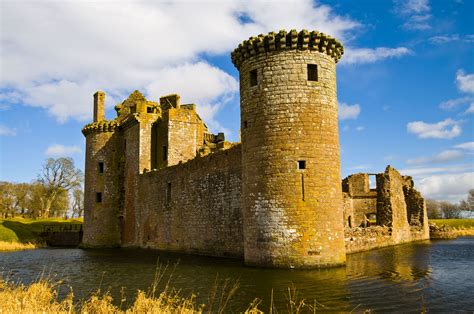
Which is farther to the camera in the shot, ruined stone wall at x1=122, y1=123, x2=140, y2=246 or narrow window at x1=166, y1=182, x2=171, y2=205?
ruined stone wall at x1=122, y1=123, x2=140, y2=246

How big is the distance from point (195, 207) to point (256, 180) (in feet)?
24.4

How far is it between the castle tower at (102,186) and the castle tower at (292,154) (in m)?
17.8

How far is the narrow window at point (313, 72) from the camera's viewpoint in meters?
14.6

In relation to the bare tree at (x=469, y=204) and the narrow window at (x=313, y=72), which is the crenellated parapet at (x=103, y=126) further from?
the bare tree at (x=469, y=204)

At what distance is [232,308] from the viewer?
858 centimetres

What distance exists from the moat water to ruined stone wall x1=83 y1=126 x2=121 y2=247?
12.2 meters

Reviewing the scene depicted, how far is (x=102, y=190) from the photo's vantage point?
3045cm

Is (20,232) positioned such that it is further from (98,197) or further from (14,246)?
(98,197)

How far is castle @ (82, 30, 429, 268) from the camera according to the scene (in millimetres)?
13719

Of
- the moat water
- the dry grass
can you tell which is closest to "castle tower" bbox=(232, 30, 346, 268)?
the moat water

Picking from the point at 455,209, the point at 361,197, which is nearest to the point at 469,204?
the point at 455,209

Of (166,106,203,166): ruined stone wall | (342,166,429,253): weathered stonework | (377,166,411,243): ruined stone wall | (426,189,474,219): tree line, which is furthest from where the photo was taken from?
(426,189,474,219): tree line

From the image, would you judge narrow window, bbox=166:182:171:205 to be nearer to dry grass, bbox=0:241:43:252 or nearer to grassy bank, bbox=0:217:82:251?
dry grass, bbox=0:241:43:252

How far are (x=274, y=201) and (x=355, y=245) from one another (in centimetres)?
779
